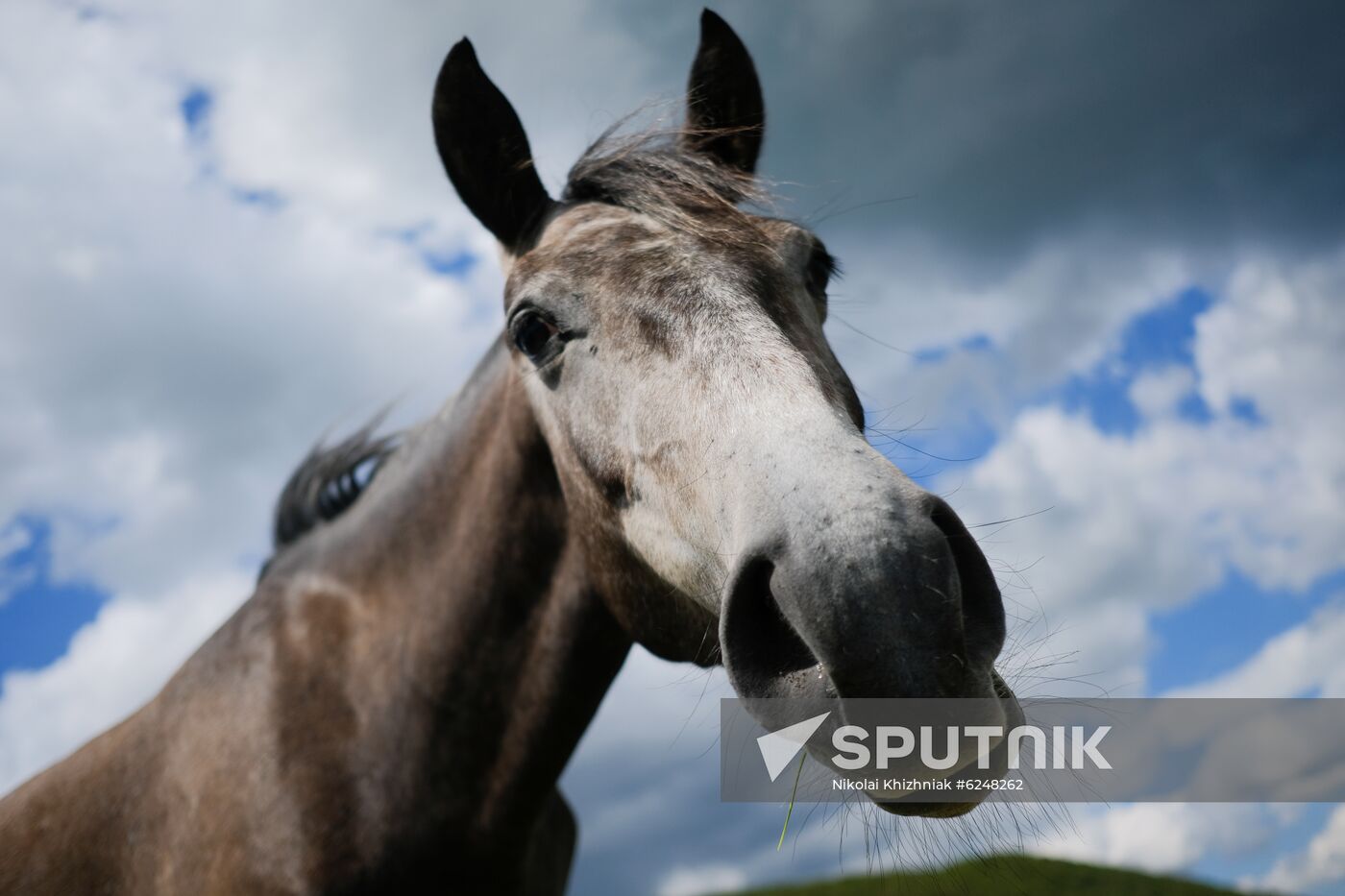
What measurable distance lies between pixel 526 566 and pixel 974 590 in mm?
1875

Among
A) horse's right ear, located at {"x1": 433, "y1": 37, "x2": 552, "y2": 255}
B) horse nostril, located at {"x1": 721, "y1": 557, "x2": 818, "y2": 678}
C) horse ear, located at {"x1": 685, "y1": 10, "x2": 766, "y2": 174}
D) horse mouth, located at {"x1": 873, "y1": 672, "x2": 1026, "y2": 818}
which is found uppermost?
horse ear, located at {"x1": 685, "y1": 10, "x2": 766, "y2": 174}

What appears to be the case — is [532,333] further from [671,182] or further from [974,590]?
[974,590]

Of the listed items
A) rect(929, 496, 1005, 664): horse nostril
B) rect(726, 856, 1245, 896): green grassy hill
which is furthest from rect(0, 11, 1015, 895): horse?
rect(726, 856, 1245, 896): green grassy hill

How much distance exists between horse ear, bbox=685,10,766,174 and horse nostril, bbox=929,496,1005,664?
100 inches

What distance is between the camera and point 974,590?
2064 mm

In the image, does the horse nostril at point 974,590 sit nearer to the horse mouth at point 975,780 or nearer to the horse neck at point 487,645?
the horse mouth at point 975,780

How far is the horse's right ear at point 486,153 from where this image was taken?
365 cm

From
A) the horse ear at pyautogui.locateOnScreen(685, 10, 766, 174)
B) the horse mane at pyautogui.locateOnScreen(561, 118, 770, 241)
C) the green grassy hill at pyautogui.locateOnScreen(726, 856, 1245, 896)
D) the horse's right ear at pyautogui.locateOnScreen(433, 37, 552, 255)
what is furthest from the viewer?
the green grassy hill at pyautogui.locateOnScreen(726, 856, 1245, 896)

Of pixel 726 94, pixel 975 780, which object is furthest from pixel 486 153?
pixel 975 780

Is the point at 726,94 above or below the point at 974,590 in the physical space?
above

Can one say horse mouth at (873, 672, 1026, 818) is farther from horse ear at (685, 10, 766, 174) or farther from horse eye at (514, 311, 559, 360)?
horse ear at (685, 10, 766, 174)

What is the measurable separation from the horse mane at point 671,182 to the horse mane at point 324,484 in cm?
178

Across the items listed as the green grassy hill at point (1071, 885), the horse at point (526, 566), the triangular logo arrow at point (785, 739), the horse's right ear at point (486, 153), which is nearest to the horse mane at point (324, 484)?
the horse at point (526, 566)

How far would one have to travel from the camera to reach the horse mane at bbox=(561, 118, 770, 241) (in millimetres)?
3225
